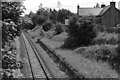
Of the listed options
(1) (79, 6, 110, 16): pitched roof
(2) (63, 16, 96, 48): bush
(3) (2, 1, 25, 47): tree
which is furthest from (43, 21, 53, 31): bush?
(3) (2, 1, 25, 47): tree

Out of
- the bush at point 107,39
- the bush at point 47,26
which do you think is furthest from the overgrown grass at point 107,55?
the bush at point 47,26

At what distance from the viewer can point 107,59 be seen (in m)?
17.4

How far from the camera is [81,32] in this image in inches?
1109

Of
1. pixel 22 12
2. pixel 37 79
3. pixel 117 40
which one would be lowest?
pixel 37 79

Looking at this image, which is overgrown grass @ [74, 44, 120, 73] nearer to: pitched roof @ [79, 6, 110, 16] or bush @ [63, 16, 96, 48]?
bush @ [63, 16, 96, 48]

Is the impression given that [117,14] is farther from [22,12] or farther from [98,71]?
[22,12]

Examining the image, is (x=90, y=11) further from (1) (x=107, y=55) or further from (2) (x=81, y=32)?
(1) (x=107, y=55)

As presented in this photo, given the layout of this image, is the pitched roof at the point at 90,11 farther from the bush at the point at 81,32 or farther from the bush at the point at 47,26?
the bush at the point at 81,32

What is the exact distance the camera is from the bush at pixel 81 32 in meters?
28.0

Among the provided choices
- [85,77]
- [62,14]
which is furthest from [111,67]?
[62,14]

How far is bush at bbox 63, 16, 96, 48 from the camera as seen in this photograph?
2799 cm

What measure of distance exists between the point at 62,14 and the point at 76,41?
2818 inches

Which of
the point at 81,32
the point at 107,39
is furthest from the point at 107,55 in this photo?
the point at 81,32

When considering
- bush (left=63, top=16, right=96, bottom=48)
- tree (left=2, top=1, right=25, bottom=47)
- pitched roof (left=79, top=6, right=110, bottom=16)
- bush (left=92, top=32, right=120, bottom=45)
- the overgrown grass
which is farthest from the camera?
pitched roof (left=79, top=6, right=110, bottom=16)
